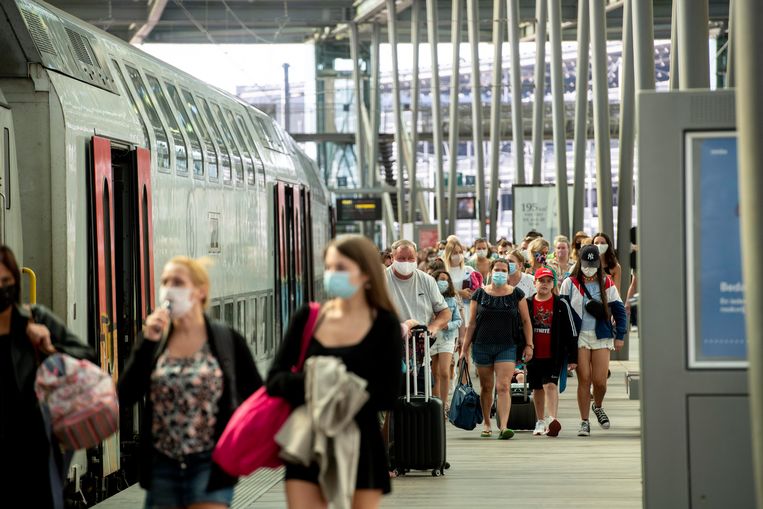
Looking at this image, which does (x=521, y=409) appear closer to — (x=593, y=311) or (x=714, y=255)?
(x=593, y=311)

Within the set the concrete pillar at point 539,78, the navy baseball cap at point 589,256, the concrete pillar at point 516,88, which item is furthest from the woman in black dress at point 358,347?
the concrete pillar at point 516,88

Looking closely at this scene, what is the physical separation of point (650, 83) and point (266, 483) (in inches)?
522

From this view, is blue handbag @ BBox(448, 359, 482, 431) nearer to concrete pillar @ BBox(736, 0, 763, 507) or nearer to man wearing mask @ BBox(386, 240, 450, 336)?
man wearing mask @ BBox(386, 240, 450, 336)

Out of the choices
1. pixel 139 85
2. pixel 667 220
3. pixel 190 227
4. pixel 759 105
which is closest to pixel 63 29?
pixel 139 85

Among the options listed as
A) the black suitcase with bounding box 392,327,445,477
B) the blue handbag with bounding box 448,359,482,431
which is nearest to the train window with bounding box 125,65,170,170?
the black suitcase with bounding box 392,327,445,477

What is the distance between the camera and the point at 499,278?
14969mm

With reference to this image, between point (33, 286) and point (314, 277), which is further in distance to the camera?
point (314, 277)

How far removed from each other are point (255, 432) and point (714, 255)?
2657 mm

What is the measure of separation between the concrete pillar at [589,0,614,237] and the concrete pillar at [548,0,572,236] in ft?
12.7

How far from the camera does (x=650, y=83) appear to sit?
24.2 meters

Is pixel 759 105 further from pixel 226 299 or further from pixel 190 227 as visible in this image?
pixel 226 299

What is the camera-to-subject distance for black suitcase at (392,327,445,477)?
12453 millimetres

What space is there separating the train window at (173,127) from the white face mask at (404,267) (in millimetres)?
2034

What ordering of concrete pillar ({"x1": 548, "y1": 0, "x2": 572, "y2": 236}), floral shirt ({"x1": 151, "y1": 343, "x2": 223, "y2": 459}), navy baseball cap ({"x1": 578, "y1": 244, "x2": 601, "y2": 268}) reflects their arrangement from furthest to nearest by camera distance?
concrete pillar ({"x1": 548, "y1": 0, "x2": 572, "y2": 236}), navy baseball cap ({"x1": 578, "y1": 244, "x2": 601, "y2": 268}), floral shirt ({"x1": 151, "y1": 343, "x2": 223, "y2": 459})
